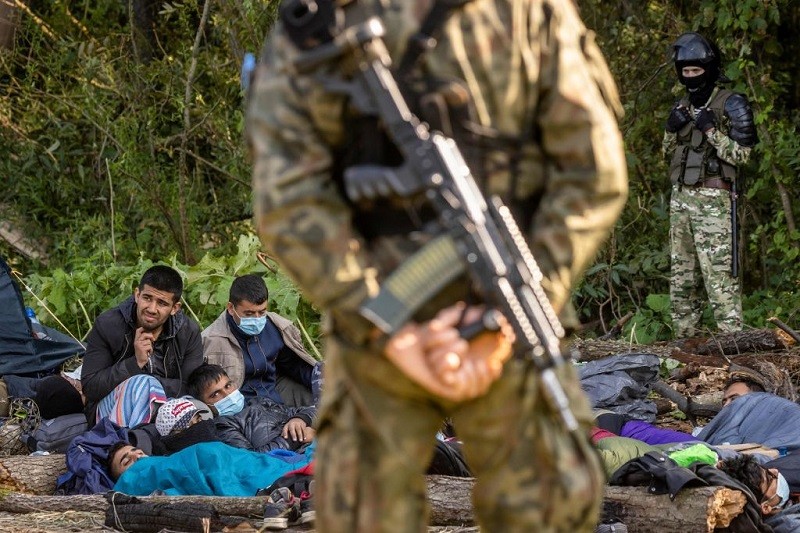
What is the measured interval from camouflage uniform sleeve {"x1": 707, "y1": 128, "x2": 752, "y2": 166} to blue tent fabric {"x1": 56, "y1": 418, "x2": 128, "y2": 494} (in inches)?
174

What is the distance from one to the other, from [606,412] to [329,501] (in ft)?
13.8

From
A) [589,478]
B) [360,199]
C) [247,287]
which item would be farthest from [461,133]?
[247,287]

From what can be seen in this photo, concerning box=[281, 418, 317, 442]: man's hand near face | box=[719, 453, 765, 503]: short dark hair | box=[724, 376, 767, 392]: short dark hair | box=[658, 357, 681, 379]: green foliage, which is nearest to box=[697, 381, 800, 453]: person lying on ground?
box=[724, 376, 767, 392]: short dark hair

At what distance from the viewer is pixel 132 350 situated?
23.1ft

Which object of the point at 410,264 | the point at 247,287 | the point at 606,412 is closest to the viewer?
the point at 410,264

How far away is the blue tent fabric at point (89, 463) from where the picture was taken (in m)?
6.10

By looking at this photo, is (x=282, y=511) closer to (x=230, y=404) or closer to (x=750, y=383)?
(x=230, y=404)

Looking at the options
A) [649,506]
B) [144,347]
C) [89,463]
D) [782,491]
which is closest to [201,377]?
[144,347]

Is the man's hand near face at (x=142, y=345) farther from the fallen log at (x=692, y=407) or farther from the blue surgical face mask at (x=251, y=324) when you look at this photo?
the fallen log at (x=692, y=407)

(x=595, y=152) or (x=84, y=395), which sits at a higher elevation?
(x=595, y=152)

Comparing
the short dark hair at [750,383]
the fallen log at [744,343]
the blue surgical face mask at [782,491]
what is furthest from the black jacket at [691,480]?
the fallen log at [744,343]

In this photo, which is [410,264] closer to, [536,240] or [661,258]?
[536,240]

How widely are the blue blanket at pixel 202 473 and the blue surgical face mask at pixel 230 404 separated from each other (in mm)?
801

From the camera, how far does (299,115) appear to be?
2.55m
